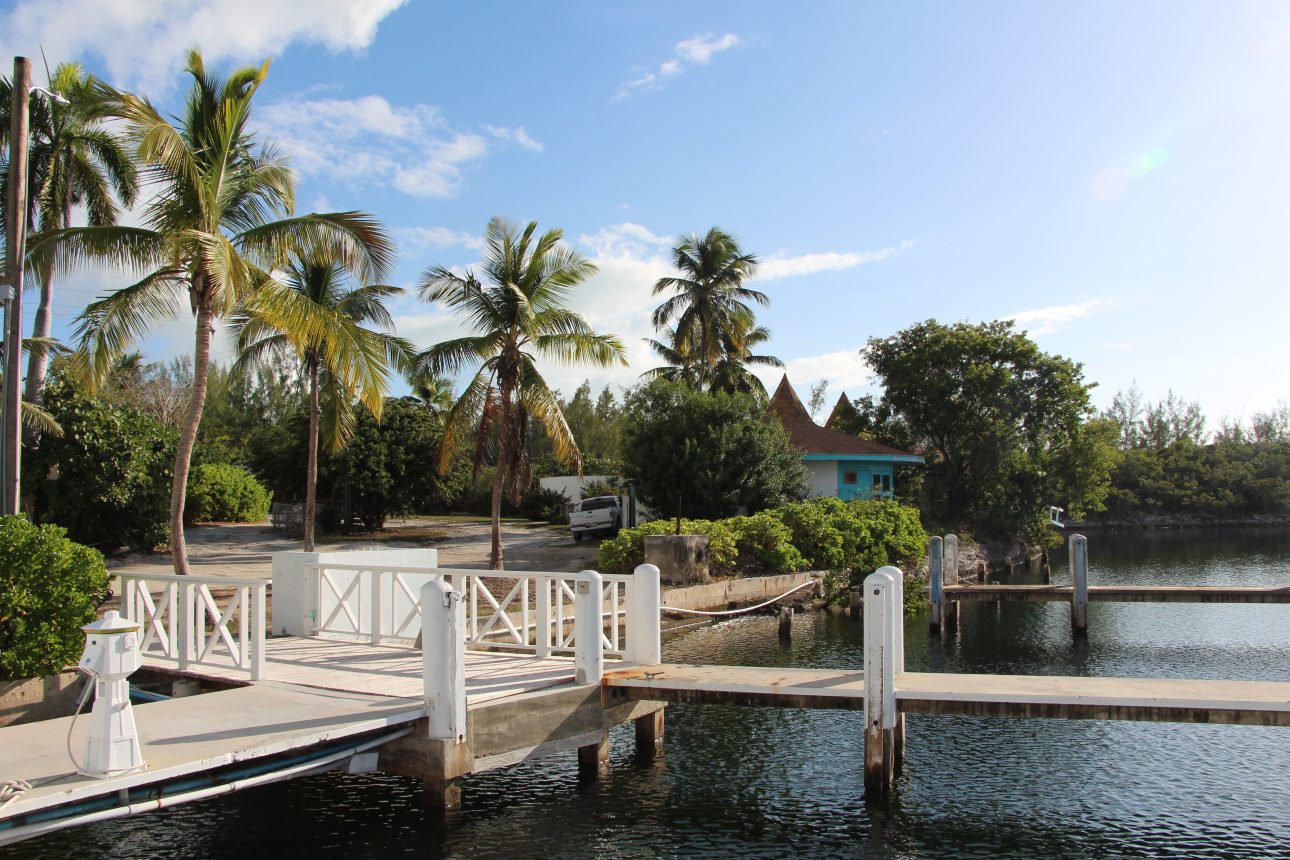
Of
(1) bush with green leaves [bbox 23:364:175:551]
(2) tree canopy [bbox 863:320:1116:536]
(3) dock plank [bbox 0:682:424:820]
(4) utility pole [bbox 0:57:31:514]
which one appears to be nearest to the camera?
Result: (3) dock plank [bbox 0:682:424:820]

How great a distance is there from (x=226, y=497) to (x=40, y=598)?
1219 inches

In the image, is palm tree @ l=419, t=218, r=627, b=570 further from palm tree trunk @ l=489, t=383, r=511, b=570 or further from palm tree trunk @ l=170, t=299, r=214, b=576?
palm tree trunk @ l=170, t=299, r=214, b=576

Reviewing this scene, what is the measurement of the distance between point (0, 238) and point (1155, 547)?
52319mm

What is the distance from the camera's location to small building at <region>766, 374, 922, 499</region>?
3934 cm

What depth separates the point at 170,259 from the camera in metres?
→ 15.4

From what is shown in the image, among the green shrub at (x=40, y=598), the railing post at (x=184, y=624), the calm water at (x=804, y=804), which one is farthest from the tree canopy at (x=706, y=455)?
the green shrub at (x=40, y=598)

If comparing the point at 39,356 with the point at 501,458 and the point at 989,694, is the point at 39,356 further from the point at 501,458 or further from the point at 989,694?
the point at 989,694

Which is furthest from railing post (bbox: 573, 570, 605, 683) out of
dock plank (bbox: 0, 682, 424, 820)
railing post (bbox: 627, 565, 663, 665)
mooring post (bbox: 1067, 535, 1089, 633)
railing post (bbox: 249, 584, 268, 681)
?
mooring post (bbox: 1067, 535, 1089, 633)

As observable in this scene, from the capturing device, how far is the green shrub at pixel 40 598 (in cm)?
992

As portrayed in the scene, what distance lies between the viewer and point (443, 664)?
8.73m

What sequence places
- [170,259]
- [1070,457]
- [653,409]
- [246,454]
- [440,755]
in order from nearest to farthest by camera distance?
[440,755], [170,259], [653,409], [1070,457], [246,454]

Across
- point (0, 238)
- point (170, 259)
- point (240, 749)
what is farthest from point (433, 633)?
point (0, 238)

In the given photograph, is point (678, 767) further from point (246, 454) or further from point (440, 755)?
point (246, 454)

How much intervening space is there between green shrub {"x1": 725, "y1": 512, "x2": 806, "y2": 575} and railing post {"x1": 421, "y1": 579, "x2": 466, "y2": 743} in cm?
1753
